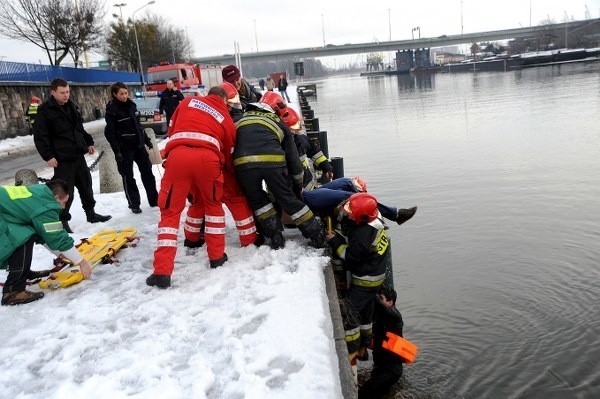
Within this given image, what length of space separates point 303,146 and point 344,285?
194 cm

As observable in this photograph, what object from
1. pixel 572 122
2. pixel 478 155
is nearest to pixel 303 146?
pixel 478 155

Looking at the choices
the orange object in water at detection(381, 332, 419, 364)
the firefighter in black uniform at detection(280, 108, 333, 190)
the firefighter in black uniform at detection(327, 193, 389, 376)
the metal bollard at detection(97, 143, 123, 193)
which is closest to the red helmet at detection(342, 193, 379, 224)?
the firefighter in black uniform at detection(327, 193, 389, 376)

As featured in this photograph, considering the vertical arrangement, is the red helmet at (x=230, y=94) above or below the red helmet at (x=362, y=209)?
above

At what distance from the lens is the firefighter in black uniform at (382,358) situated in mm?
4848

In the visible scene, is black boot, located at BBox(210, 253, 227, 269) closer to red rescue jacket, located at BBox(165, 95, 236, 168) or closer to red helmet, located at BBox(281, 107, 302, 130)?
red rescue jacket, located at BBox(165, 95, 236, 168)

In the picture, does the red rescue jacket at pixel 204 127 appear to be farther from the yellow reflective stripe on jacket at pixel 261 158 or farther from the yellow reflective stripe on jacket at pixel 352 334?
the yellow reflective stripe on jacket at pixel 352 334

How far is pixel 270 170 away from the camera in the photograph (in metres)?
4.84

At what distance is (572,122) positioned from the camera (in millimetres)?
17938

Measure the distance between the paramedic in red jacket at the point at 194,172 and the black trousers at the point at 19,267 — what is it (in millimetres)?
1033

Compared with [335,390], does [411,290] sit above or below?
below

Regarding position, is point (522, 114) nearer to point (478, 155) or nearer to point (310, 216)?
point (478, 155)

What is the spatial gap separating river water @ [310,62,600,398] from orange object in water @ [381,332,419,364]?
2.21ft

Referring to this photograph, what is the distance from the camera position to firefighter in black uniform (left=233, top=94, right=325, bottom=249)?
4.84 metres

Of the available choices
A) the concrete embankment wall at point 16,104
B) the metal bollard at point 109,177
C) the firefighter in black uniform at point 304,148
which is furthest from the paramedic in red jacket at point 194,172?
the concrete embankment wall at point 16,104
